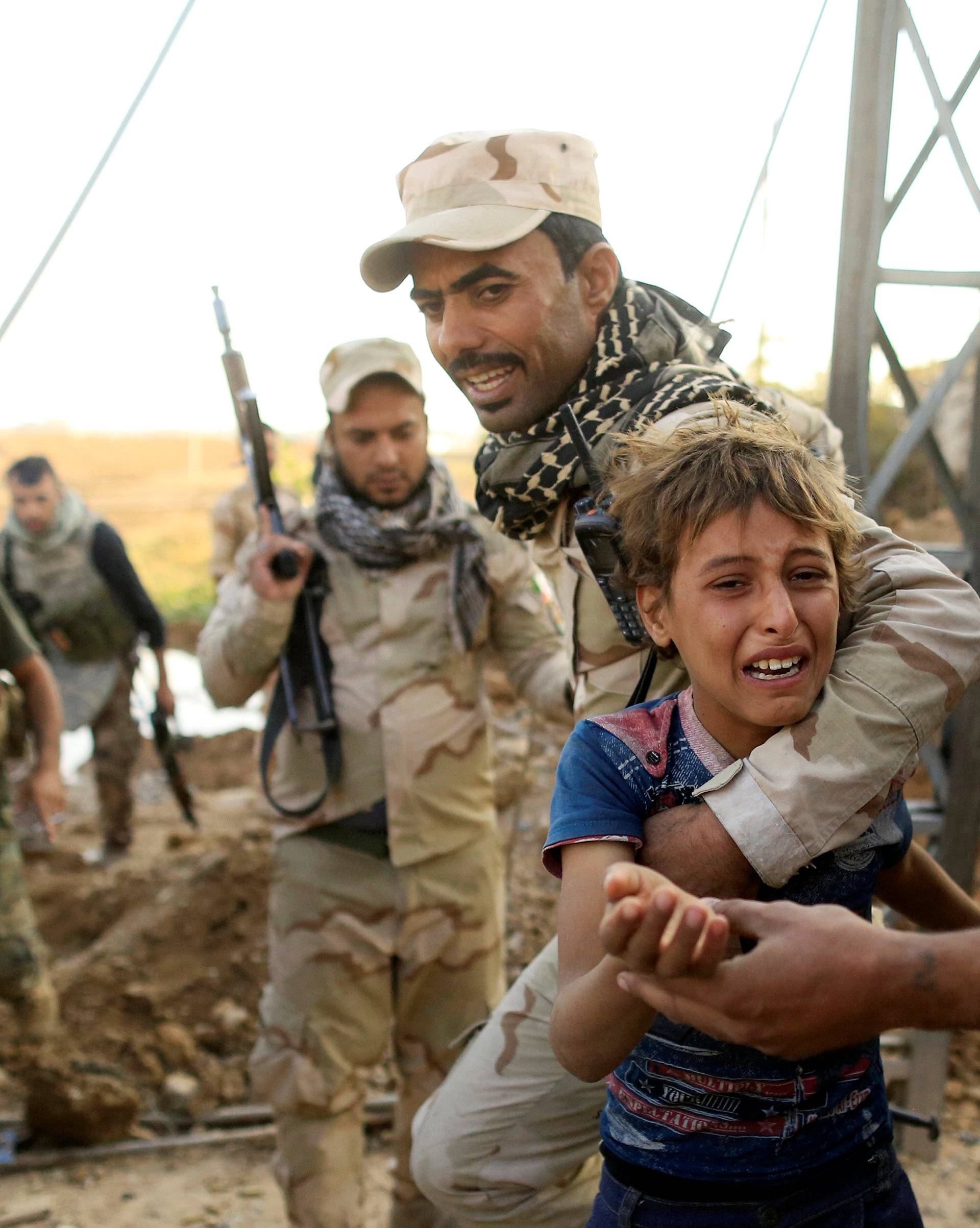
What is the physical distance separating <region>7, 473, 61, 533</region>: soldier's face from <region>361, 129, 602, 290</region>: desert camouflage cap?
467 cm

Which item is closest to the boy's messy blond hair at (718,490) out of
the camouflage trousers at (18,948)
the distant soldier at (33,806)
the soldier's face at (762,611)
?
the soldier's face at (762,611)

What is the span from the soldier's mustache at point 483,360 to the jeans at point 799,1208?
4.43ft

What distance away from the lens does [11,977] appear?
353 cm

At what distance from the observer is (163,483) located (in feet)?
115

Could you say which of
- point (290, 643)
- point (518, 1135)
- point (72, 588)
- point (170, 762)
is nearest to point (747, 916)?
point (518, 1135)

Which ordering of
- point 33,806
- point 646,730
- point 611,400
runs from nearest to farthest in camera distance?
1. point 646,730
2. point 611,400
3. point 33,806

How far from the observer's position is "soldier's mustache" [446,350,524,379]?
202cm

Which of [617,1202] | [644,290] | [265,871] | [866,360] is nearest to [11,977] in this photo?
[265,871]

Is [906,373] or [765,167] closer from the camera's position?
[906,373]

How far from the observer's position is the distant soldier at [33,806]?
353 centimetres

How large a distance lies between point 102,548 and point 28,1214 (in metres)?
3.71

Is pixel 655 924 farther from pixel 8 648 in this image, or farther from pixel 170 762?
pixel 170 762

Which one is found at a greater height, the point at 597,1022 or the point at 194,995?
the point at 597,1022

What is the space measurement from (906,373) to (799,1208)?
2335mm
